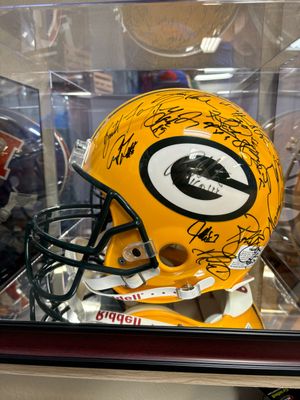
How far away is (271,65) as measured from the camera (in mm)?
1069

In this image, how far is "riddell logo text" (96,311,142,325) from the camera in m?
0.59

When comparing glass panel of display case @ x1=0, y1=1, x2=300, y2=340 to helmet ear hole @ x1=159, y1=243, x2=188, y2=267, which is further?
glass panel of display case @ x1=0, y1=1, x2=300, y2=340

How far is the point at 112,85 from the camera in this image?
1.15 meters

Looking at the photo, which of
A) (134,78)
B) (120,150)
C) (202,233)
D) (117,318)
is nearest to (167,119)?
(120,150)

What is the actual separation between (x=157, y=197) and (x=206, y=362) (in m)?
0.26

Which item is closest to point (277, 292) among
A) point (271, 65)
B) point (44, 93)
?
point (271, 65)

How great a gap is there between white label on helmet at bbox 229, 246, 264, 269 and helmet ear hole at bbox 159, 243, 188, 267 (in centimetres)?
10

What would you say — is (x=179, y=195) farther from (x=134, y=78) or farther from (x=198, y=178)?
(x=134, y=78)

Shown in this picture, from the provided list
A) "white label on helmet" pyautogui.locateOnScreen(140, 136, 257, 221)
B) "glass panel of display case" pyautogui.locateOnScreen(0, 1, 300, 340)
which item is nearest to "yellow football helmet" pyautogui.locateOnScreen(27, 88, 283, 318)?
"white label on helmet" pyautogui.locateOnScreen(140, 136, 257, 221)

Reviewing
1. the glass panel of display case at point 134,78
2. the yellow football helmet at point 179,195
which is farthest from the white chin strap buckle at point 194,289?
the glass panel of display case at point 134,78

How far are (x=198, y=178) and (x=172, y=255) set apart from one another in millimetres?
200

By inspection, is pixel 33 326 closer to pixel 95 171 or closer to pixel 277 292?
pixel 95 171

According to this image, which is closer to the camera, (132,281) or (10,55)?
(132,281)

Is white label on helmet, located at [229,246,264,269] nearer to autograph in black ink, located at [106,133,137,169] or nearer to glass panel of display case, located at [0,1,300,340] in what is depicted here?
glass panel of display case, located at [0,1,300,340]
